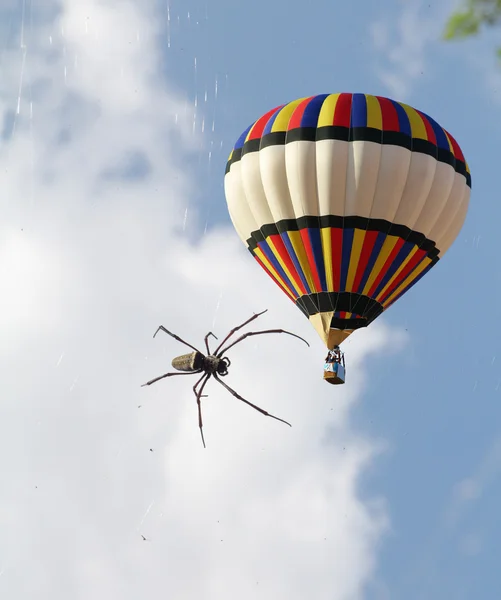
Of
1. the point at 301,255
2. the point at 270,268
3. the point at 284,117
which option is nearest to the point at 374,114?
the point at 284,117

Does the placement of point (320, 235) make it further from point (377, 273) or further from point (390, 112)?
point (390, 112)

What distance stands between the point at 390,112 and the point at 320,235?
370 cm

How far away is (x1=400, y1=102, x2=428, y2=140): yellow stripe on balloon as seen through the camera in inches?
1006

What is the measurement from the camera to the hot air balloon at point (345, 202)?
81.5ft

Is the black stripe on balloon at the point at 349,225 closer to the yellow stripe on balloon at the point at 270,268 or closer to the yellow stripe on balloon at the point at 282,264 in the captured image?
the yellow stripe on balloon at the point at 282,264

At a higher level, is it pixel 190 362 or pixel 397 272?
pixel 397 272

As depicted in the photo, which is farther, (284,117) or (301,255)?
(284,117)

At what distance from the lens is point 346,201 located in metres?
24.9

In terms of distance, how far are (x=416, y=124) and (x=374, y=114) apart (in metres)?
1.19

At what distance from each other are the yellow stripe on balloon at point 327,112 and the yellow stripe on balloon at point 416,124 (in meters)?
1.90

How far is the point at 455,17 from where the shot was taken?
4.73 m

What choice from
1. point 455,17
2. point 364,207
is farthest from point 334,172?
point 455,17

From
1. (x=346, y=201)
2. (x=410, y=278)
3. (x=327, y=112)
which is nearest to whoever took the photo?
(x=346, y=201)

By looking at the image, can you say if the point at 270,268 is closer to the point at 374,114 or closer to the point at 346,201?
the point at 346,201
